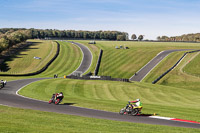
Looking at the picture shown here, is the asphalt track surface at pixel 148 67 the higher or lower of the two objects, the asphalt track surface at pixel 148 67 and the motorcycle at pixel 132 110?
the lower

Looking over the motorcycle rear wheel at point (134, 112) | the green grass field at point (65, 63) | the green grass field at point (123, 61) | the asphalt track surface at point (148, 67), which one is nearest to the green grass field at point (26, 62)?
the green grass field at point (65, 63)

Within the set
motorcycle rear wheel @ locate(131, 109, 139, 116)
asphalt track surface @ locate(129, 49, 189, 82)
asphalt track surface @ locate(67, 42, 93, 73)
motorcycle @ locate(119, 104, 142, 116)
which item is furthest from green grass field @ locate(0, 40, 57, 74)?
motorcycle rear wheel @ locate(131, 109, 139, 116)

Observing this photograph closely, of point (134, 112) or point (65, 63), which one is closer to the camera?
point (134, 112)

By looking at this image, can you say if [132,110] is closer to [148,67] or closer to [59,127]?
[59,127]

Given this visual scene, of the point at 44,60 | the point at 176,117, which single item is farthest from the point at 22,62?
the point at 176,117

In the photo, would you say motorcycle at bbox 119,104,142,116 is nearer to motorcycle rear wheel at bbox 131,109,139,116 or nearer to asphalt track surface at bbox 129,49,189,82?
motorcycle rear wheel at bbox 131,109,139,116

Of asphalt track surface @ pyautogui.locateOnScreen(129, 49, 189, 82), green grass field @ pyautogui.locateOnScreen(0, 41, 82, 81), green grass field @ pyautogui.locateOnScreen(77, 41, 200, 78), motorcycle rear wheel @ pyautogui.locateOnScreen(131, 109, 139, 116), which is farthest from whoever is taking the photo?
green grass field @ pyautogui.locateOnScreen(0, 41, 82, 81)

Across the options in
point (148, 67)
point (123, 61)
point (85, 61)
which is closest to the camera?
point (148, 67)

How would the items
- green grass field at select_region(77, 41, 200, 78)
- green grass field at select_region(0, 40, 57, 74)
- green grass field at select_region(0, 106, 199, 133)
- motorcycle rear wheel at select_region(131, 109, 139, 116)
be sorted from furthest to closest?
1. green grass field at select_region(0, 40, 57, 74)
2. green grass field at select_region(77, 41, 200, 78)
3. motorcycle rear wheel at select_region(131, 109, 139, 116)
4. green grass field at select_region(0, 106, 199, 133)

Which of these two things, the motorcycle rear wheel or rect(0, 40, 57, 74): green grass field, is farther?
rect(0, 40, 57, 74): green grass field

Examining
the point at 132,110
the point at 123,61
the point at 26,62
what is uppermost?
the point at 132,110

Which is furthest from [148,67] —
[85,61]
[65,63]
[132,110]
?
[132,110]

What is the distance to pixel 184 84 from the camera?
80.7m

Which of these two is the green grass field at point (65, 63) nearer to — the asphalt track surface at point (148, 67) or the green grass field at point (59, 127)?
the asphalt track surface at point (148, 67)
